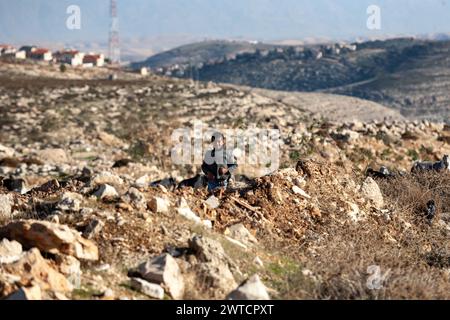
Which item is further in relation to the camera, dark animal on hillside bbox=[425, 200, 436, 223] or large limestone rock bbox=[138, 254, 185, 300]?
dark animal on hillside bbox=[425, 200, 436, 223]

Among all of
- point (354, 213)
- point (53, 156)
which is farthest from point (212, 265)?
point (53, 156)

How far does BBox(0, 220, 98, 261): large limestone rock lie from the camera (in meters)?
5.83

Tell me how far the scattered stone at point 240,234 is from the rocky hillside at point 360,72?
57.1 metres

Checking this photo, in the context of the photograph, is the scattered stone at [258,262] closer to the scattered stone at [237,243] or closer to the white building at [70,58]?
the scattered stone at [237,243]

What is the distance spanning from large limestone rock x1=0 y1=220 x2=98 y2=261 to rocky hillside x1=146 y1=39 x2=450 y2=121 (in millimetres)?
58987

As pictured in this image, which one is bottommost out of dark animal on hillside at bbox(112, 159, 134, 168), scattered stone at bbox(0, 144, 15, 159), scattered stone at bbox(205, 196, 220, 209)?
scattered stone at bbox(0, 144, 15, 159)

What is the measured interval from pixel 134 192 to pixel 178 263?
5.02ft

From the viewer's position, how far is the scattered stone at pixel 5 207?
7277mm

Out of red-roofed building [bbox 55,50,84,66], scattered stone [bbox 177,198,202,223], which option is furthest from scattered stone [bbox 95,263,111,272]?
red-roofed building [bbox 55,50,84,66]

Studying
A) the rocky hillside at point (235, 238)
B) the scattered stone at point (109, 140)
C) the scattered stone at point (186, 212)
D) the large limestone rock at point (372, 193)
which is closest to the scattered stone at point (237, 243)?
the rocky hillside at point (235, 238)

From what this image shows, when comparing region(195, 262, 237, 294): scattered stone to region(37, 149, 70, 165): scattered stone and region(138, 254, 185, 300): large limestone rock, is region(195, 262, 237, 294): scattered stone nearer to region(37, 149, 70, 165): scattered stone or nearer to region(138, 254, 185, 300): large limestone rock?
region(138, 254, 185, 300): large limestone rock

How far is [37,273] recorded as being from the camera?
520 centimetres

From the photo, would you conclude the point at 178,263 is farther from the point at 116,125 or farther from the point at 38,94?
the point at 38,94

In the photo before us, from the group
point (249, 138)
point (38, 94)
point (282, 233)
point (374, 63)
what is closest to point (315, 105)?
point (38, 94)
